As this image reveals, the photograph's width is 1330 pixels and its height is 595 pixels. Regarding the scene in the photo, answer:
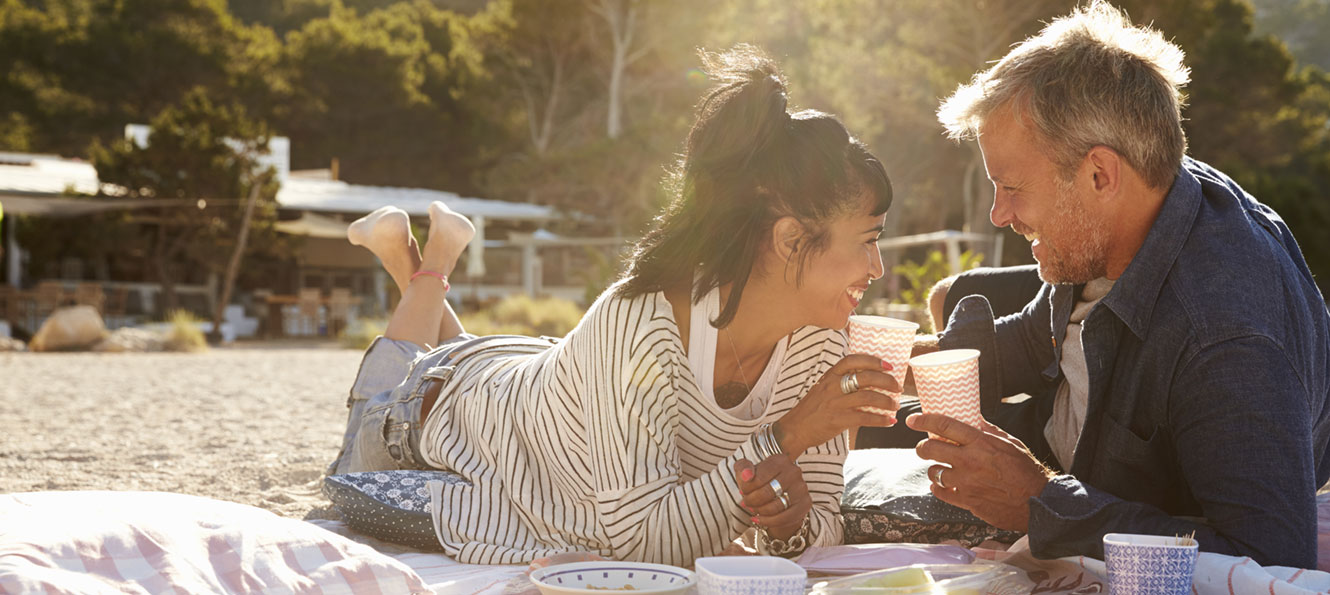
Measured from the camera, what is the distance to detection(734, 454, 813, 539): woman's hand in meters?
2.16

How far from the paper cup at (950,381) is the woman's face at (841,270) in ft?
0.90

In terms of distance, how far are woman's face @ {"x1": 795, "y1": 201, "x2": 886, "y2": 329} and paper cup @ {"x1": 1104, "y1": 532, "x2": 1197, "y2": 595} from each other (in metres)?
0.80

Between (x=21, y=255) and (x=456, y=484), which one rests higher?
(x=21, y=255)

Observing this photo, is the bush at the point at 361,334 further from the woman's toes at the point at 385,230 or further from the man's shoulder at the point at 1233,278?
the man's shoulder at the point at 1233,278

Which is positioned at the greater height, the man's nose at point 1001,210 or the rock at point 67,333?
the man's nose at point 1001,210

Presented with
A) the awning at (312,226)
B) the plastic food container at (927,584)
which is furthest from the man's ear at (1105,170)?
the awning at (312,226)

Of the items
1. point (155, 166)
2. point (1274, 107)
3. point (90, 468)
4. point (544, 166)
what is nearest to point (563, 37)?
point (544, 166)

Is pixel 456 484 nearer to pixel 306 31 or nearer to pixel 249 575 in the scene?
pixel 249 575

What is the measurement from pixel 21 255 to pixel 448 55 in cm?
1428

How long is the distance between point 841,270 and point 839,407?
0.35 meters

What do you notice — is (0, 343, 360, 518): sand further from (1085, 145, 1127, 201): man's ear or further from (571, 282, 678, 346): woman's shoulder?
(1085, 145, 1127, 201): man's ear

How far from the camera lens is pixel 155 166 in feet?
59.4

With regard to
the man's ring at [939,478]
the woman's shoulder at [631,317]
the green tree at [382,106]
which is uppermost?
the green tree at [382,106]

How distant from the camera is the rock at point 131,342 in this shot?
13.9 metres
